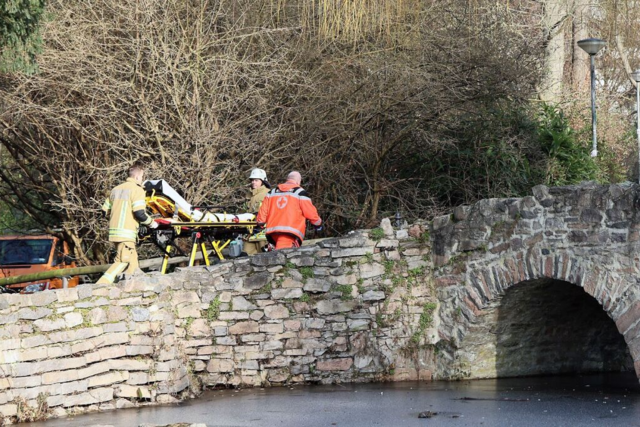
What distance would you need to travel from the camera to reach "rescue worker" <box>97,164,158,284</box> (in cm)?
1395

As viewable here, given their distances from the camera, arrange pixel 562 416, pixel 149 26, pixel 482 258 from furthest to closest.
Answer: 1. pixel 149 26
2. pixel 482 258
3. pixel 562 416

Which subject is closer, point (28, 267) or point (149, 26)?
point (149, 26)

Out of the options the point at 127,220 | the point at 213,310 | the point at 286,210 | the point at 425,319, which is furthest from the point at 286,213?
the point at 425,319

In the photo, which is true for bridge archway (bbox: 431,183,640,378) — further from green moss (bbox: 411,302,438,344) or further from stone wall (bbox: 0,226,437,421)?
stone wall (bbox: 0,226,437,421)

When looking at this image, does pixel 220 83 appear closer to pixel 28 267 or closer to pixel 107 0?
pixel 107 0

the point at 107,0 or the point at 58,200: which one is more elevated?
the point at 107,0

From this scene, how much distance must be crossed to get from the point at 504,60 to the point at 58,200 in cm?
786

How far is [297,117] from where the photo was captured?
18.2 m

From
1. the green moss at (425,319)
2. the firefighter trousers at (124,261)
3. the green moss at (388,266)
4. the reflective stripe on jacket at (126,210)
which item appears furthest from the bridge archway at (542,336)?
the reflective stripe on jacket at (126,210)

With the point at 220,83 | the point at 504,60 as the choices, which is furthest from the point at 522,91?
the point at 220,83

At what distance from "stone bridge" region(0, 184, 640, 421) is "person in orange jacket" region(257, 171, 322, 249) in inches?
18.8

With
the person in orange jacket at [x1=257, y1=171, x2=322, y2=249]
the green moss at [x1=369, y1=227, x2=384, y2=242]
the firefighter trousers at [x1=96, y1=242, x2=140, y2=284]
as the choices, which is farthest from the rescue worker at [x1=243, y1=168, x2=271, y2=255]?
the firefighter trousers at [x1=96, y1=242, x2=140, y2=284]

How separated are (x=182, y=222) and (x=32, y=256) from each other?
565cm

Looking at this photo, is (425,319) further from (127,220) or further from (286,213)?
(127,220)
